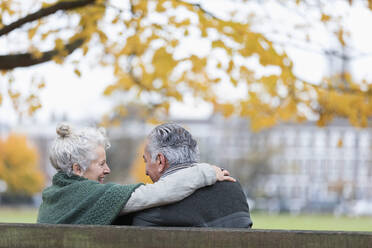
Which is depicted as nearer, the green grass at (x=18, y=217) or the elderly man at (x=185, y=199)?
the elderly man at (x=185, y=199)

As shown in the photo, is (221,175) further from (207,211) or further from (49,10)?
(49,10)

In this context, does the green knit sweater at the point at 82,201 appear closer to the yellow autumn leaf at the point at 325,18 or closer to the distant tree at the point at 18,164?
the yellow autumn leaf at the point at 325,18

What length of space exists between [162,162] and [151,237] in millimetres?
720

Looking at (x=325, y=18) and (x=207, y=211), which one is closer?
(x=207, y=211)

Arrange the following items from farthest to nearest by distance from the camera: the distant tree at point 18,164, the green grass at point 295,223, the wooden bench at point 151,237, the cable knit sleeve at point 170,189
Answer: the distant tree at point 18,164, the green grass at point 295,223, the cable knit sleeve at point 170,189, the wooden bench at point 151,237

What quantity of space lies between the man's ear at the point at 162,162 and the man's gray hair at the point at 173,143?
1cm

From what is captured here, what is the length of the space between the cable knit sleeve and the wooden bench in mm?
436

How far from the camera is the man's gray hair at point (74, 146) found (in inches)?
107

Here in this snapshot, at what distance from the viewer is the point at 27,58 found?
5723mm

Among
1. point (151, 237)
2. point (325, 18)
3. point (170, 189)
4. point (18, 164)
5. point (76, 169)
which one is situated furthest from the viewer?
point (18, 164)

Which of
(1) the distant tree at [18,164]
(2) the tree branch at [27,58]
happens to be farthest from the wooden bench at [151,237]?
(1) the distant tree at [18,164]

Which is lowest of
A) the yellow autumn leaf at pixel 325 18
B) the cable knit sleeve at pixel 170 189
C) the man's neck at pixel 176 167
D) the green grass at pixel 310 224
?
the green grass at pixel 310 224

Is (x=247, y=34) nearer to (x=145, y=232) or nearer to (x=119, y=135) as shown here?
(x=145, y=232)

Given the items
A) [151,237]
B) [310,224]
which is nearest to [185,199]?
[151,237]
